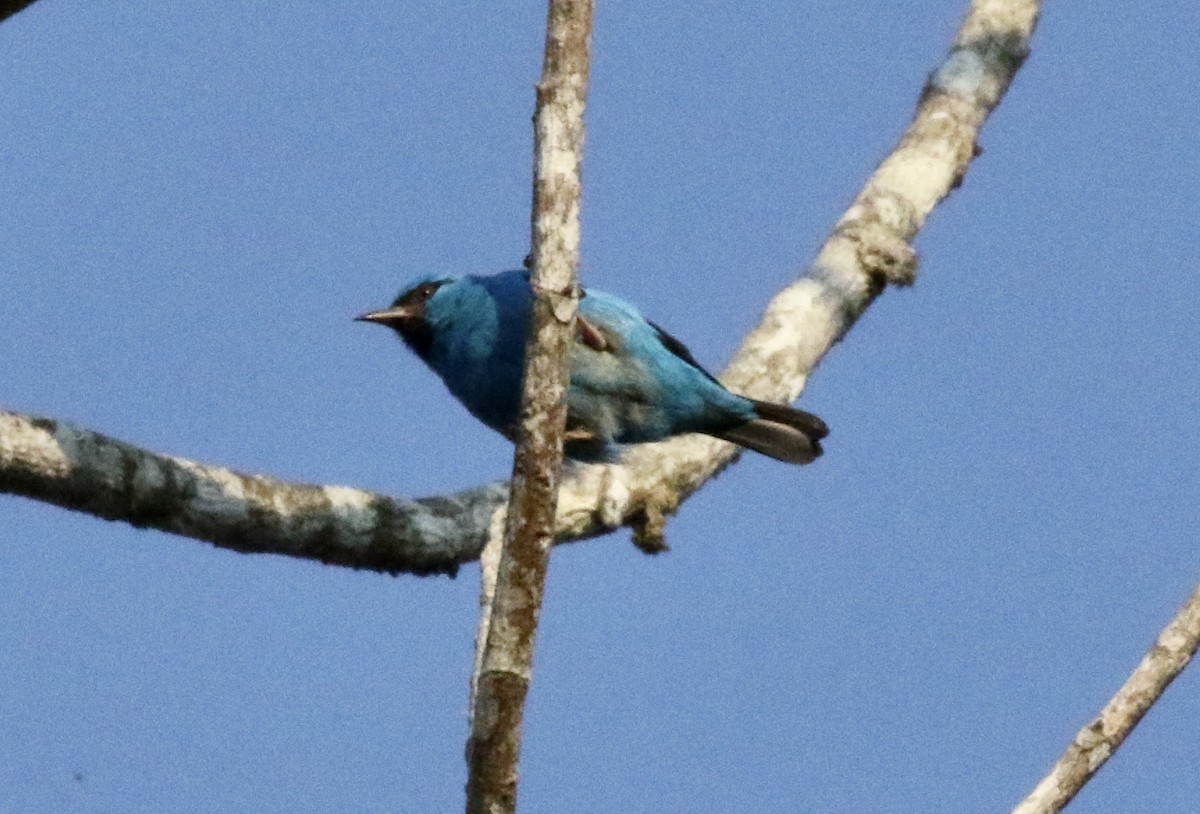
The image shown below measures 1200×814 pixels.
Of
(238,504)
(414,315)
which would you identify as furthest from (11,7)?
(414,315)

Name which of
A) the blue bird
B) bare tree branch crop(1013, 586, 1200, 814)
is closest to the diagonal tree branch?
the blue bird

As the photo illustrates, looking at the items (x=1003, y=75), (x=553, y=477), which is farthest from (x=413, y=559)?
(x=1003, y=75)

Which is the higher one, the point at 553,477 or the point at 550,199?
the point at 550,199

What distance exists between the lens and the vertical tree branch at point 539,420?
4.80m

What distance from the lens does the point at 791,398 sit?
26.8 ft

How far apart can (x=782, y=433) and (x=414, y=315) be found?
1.54 metres

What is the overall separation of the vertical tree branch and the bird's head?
10.7ft

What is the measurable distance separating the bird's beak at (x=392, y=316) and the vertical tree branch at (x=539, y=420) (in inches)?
131

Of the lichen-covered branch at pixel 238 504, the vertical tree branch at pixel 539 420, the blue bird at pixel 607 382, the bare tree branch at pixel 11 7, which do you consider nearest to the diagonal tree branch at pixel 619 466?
the lichen-covered branch at pixel 238 504

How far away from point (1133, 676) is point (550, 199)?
1783 millimetres

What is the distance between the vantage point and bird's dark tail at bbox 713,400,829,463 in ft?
26.5

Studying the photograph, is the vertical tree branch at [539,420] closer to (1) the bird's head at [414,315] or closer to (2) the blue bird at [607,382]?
(2) the blue bird at [607,382]

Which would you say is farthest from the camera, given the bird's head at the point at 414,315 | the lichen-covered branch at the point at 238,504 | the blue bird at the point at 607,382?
the bird's head at the point at 414,315

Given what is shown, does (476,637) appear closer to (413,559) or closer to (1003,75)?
(413,559)
